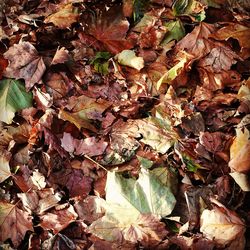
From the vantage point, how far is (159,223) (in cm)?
154

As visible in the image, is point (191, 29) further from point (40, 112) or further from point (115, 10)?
point (40, 112)

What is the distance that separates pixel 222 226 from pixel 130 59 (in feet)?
3.27

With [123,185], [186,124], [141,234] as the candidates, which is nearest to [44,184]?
[123,185]

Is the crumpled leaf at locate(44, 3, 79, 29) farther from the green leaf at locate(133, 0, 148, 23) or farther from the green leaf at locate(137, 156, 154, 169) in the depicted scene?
the green leaf at locate(137, 156, 154, 169)

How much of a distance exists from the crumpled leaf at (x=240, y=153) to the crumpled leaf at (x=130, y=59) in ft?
2.09

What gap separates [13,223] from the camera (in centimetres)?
166

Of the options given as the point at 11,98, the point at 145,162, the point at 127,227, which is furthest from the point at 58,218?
the point at 11,98

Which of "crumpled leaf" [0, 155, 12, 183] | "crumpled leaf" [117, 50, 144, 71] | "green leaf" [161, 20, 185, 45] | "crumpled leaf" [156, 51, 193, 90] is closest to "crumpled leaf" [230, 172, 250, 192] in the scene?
"crumpled leaf" [156, 51, 193, 90]

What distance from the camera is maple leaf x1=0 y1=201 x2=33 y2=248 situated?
1.63 meters

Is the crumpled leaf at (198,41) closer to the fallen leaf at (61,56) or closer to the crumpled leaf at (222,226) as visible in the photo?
the fallen leaf at (61,56)

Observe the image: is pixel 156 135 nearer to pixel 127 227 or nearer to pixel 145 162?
pixel 145 162

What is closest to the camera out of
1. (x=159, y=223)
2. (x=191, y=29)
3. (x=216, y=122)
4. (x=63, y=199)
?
(x=159, y=223)

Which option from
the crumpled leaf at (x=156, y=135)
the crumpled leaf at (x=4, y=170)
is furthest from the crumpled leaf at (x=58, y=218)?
the crumpled leaf at (x=156, y=135)

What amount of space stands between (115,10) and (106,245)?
4.37 ft
